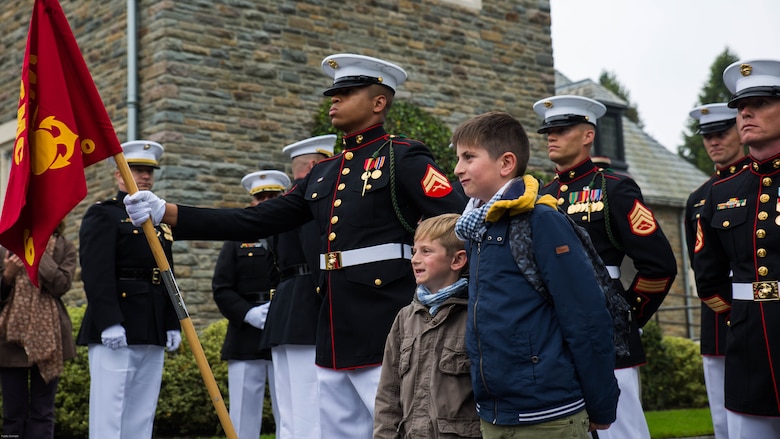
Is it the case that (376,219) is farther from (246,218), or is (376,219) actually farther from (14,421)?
(14,421)

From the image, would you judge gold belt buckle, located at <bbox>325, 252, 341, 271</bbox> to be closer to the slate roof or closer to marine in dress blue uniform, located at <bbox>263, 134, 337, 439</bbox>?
marine in dress blue uniform, located at <bbox>263, 134, 337, 439</bbox>

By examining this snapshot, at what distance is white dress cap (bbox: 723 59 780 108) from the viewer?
475cm

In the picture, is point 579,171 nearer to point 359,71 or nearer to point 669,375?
point 359,71

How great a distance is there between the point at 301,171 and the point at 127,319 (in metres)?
1.92

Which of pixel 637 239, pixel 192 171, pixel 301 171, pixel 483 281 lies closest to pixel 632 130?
pixel 192 171

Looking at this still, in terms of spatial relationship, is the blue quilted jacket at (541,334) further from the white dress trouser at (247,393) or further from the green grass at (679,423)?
the green grass at (679,423)

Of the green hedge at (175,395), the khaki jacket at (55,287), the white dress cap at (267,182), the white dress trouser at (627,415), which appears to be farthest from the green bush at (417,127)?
the white dress trouser at (627,415)

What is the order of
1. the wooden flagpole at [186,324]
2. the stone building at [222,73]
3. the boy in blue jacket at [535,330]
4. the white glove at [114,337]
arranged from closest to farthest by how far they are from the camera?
the boy in blue jacket at [535,330]
the wooden flagpole at [186,324]
the white glove at [114,337]
the stone building at [222,73]

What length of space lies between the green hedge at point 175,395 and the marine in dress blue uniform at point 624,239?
5.86 m

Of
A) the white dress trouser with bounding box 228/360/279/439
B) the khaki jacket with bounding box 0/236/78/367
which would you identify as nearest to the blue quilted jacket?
the white dress trouser with bounding box 228/360/279/439

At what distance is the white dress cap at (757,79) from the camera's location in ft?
15.6

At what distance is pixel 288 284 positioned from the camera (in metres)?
7.28

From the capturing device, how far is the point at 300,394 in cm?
690

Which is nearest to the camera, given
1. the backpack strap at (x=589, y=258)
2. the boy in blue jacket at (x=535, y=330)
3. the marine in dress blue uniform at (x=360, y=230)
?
the boy in blue jacket at (x=535, y=330)
